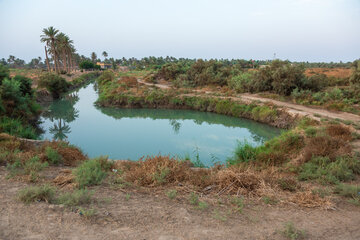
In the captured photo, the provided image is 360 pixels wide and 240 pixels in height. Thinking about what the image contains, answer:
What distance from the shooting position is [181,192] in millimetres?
5160

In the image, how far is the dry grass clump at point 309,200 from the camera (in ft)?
14.9

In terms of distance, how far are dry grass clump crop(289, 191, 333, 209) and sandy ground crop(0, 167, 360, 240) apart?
0.12 metres

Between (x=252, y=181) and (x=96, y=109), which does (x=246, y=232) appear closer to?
(x=252, y=181)

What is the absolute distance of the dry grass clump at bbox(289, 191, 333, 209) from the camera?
453 centimetres

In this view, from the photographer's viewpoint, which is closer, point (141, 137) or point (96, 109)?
point (141, 137)

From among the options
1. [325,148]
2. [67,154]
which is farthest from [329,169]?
[67,154]

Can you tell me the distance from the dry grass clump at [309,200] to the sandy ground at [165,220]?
0.41 feet

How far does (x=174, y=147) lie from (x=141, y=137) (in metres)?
3.18

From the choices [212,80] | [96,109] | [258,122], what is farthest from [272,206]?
[212,80]

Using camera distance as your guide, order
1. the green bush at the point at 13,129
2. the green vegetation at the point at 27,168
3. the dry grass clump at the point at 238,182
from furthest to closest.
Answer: the green bush at the point at 13,129 → the green vegetation at the point at 27,168 → the dry grass clump at the point at 238,182

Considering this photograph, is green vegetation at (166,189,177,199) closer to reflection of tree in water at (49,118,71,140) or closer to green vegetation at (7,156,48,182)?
green vegetation at (7,156,48,182)

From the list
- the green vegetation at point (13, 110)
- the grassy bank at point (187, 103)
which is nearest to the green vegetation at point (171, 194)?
the green vegetation at point (13, 110)

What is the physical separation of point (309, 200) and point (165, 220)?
109 inches

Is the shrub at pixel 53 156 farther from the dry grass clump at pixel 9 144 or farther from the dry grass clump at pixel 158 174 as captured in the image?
the dry grass clump at pixel 158 174
